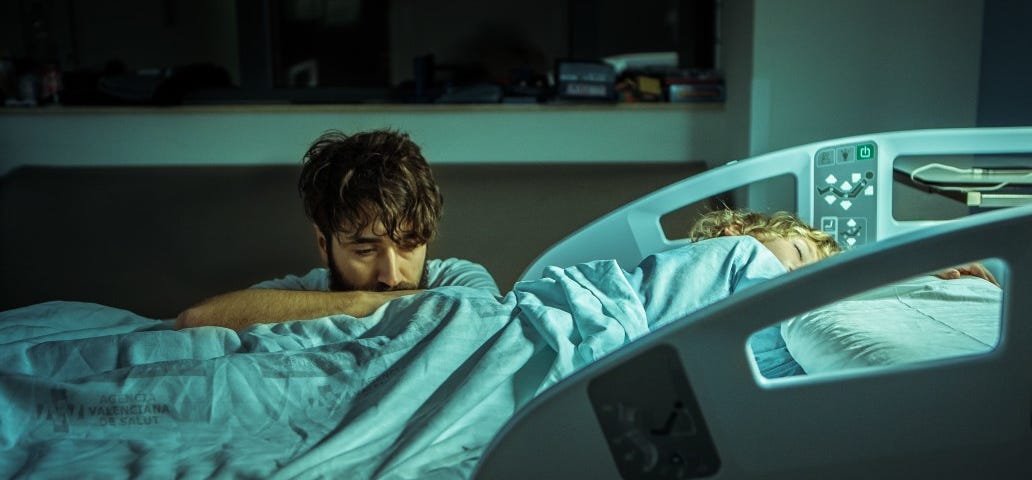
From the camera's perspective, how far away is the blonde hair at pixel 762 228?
1.55 meters

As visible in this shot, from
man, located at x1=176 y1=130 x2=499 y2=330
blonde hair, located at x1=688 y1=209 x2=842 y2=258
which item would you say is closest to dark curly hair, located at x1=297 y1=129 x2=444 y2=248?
man, located at x1=176 y1=130 x2=499 y2=330

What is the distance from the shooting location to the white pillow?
1.03m

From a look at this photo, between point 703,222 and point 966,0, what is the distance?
137 centimetres

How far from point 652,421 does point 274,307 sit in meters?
0.73

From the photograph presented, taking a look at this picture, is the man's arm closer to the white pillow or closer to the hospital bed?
the hospital bed

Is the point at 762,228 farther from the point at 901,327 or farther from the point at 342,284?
the point at 342,284

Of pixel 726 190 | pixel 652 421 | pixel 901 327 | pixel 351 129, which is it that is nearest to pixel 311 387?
pixel 652 421

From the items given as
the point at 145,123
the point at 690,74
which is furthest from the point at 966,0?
the point at 145,123

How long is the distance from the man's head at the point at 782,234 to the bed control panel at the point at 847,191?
153 millimetres

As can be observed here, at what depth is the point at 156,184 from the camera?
123 inches

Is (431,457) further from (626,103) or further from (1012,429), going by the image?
(626,103)

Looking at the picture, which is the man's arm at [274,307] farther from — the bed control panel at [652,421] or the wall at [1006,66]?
the wall at [1006,66]

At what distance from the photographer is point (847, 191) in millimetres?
1740

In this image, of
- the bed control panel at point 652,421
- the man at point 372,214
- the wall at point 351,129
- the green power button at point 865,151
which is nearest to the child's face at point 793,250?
the green power button at point 865,151
